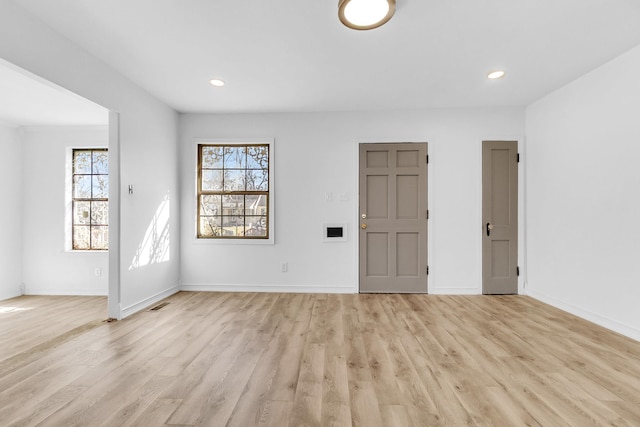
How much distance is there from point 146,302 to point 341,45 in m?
3.68

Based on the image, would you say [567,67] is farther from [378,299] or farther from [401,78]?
[378,299]

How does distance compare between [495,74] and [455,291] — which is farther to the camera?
[455,291]

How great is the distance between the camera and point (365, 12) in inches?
82.7

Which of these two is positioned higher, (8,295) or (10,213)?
(10,213)

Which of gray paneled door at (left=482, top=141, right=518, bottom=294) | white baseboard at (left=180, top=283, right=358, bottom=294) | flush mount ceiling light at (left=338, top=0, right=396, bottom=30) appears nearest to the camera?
flush mount ceiling light at (left=338, top=0, right=396, bottom=30)

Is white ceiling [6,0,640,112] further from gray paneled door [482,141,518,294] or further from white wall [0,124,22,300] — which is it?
white wall [0,124,22,300]

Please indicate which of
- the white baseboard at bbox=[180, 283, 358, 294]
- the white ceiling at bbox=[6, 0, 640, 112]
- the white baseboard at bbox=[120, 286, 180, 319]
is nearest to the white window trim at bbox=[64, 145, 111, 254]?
the white baseboard at bbox=[120, 286, 180, 319]

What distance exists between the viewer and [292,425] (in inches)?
62.7

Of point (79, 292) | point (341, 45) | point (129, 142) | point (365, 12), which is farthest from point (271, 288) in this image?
point (365, 12)

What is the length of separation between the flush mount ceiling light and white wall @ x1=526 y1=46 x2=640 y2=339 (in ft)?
8.32

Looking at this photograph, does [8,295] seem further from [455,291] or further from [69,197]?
[455,291]

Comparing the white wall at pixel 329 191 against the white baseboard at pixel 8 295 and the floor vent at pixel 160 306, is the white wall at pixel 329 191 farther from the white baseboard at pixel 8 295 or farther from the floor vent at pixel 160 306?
the white baseboard at pixel 8 295

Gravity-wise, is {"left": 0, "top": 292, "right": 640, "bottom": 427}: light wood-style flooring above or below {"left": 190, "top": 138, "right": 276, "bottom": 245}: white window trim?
below

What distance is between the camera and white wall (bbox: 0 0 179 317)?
7.39ft
